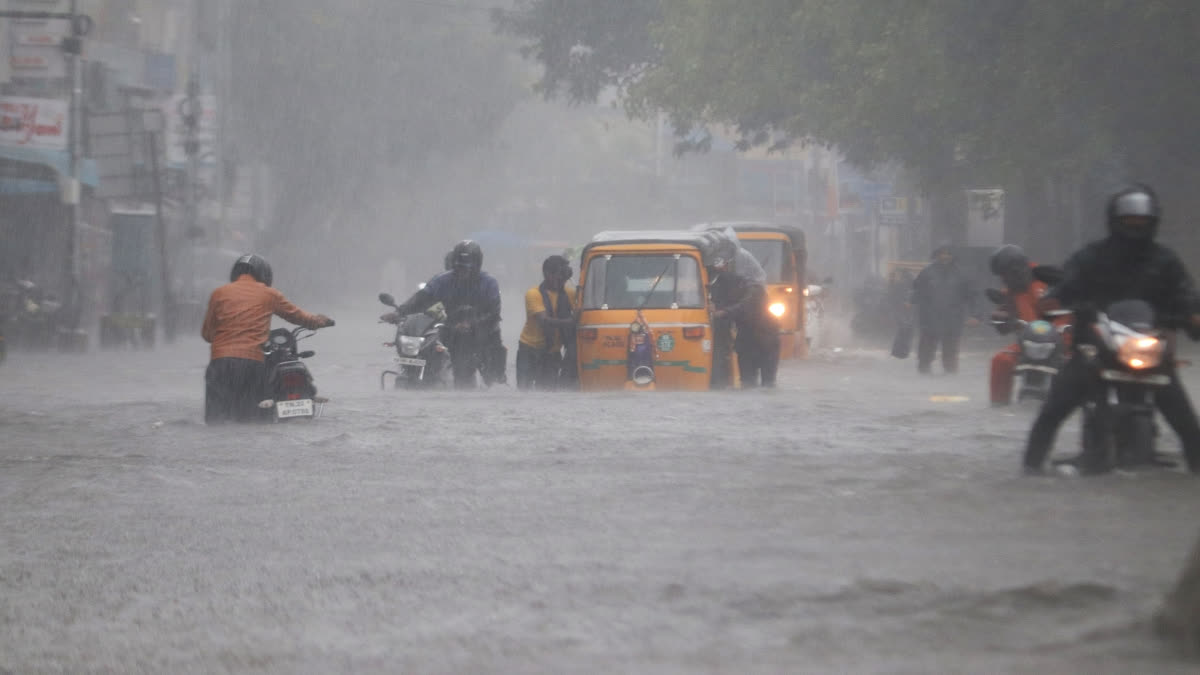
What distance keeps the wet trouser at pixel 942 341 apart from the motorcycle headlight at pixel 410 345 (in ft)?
26.2

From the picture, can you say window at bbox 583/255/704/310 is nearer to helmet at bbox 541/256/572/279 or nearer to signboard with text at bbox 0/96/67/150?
helmet at bbox 541/256/572/279

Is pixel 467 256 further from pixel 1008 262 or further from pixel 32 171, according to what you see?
pixel 32 171

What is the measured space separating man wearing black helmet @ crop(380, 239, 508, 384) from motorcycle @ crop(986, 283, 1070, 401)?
567 centimetres

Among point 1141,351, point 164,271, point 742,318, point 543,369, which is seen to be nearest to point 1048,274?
point 1141,351

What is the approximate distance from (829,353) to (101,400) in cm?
1476

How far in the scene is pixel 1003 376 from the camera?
13227 mm

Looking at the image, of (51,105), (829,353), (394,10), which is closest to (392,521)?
(829,353)

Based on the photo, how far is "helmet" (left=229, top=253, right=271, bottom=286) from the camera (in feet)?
Answer: 42.1

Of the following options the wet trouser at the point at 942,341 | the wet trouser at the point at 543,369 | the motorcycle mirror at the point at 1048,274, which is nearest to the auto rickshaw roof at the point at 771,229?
the wet trouser at the point at 942,341

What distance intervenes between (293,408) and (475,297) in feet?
13.4

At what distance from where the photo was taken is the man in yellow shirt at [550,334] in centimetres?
1712

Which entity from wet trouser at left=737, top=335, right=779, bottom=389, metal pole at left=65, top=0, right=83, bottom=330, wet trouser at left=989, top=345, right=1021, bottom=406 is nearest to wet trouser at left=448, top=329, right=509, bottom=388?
wet trouser at left=737, top=335, right=779, bottom=389

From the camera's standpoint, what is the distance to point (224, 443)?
37.6ft

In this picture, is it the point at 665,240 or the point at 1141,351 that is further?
the point at 665,240
